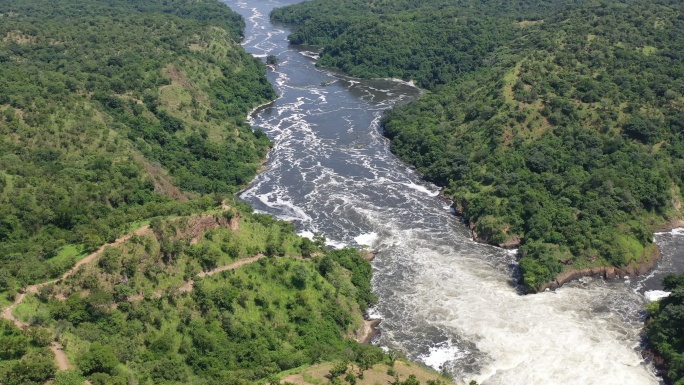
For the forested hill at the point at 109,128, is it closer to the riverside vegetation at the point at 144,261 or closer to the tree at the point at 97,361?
the riverside vegetation at the point at 144,261

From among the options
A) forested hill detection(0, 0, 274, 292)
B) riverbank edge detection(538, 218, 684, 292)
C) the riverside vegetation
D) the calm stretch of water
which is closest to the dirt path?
the riverside vegetation

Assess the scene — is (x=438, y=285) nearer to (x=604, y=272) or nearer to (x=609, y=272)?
(x=604, y=272)

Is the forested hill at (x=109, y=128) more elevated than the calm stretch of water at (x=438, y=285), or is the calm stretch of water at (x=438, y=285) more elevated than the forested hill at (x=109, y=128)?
the forested hill at (x=109, y=128)

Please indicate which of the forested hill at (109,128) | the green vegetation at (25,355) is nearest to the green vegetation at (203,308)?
the green vegetation at (25,355)

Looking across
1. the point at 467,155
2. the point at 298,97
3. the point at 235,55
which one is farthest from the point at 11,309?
the point at 235,55

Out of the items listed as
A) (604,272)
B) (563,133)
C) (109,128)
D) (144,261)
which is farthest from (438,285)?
(109,128)

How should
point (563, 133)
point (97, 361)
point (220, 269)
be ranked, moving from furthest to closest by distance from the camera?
point (563, 133) < point (220, 269) < point (97, 361)
